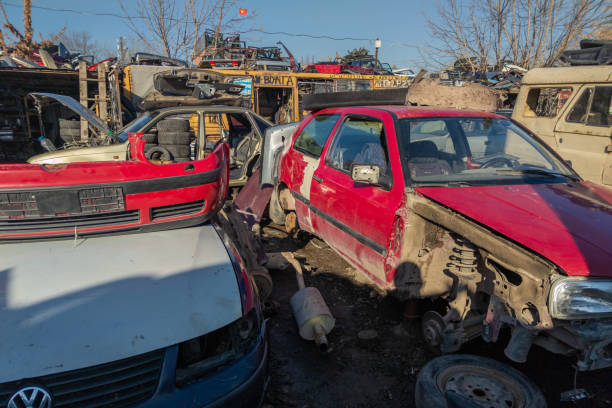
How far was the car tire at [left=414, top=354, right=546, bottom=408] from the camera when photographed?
75.9 inches

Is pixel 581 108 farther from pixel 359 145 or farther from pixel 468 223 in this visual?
pixel 468 223

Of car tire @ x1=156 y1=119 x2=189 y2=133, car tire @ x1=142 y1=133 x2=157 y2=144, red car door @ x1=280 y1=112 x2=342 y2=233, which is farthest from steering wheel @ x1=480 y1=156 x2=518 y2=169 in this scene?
car tire @ x1=142 y1=133 x2=157 y2=144

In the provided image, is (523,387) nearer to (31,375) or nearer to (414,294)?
(414,294)

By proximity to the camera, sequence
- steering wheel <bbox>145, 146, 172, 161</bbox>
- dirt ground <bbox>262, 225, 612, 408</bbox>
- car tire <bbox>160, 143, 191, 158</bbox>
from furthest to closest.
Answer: car tire <bbox>160, 143, 191, 158</bbox>
steering wheel <bbox>145, 146, 172, 161</bbox>
dirt ground <bbox>262, 225, 612, 408</bbox>

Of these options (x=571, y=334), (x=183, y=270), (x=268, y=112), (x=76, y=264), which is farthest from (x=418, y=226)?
(x=268, y=112)

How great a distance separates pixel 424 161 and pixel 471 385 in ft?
5.03

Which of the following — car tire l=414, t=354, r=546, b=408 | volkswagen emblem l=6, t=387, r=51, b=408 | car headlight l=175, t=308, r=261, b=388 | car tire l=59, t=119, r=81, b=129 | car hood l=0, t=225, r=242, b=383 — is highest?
car tire l=59, t=119, r=81, b=129

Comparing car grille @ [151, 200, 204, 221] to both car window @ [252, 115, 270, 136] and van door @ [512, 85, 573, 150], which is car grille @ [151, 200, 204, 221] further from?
van door @ [512, 85, 573, 150]

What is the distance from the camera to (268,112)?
15766mm

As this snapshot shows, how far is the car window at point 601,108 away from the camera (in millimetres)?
5074

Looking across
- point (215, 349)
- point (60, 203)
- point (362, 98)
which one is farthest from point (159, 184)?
point (362, 98)

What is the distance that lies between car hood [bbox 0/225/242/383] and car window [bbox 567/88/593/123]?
18.0 ft

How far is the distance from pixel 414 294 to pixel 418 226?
1.58ft

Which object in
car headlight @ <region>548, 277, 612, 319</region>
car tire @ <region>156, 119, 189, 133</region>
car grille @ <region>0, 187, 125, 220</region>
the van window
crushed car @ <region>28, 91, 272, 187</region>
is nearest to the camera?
car headlight @ <region>548, 277, 612, 319</region>
